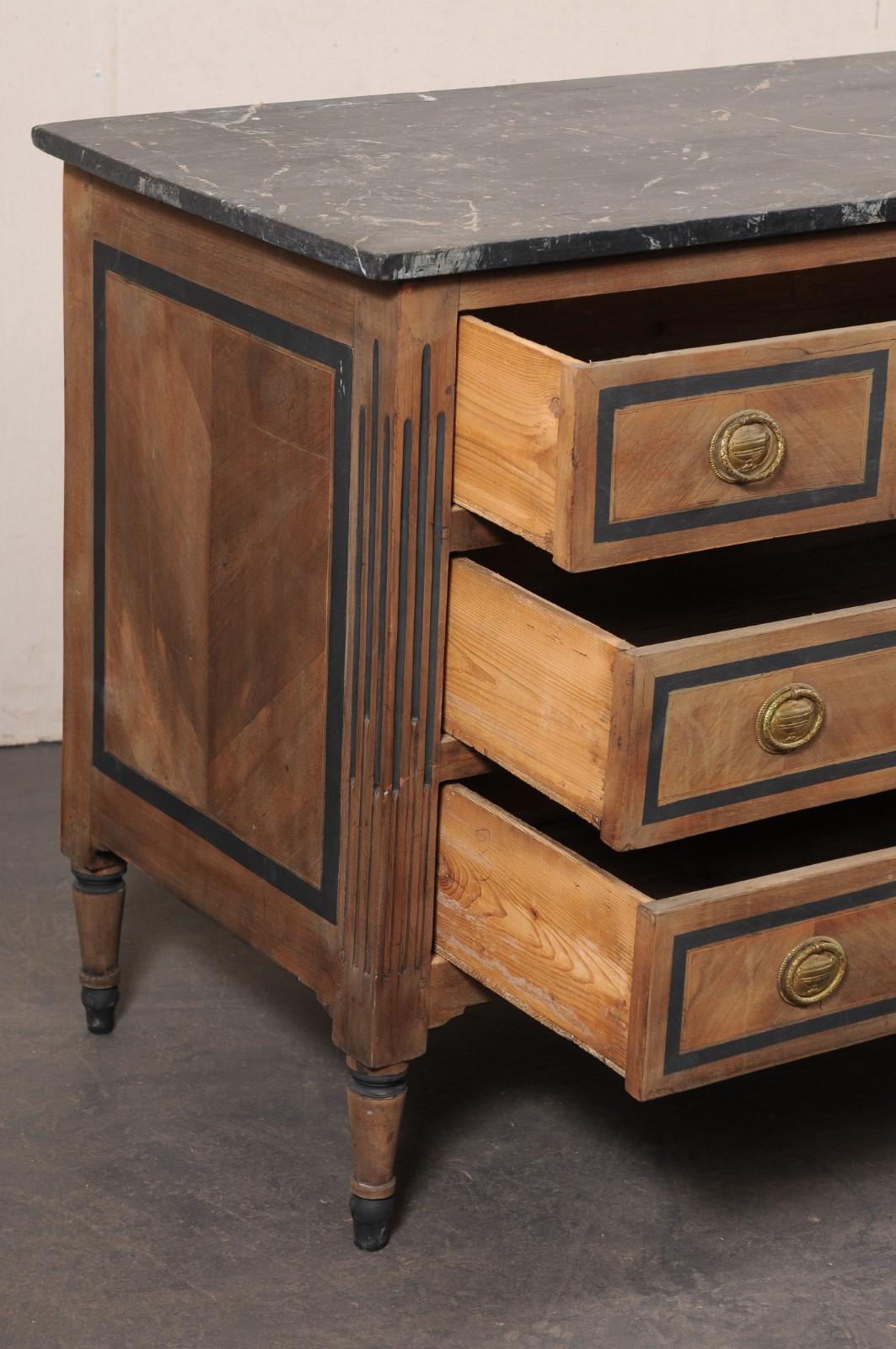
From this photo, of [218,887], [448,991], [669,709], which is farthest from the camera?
[218,887]

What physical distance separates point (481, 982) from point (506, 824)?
0.59 feet

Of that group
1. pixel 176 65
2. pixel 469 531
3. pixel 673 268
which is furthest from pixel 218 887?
pixel 176 65

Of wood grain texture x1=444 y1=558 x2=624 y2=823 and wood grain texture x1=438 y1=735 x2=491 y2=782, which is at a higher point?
wood grain texture x1=444 y1=558 x2=624 y2=823

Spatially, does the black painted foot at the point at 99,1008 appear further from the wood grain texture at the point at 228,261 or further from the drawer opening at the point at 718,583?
the wood grain texture at the point at 228,261

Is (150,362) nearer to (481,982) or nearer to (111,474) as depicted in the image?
(111,474)

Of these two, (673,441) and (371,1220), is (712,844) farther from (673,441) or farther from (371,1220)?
(673,441)

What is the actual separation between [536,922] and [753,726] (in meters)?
0.23

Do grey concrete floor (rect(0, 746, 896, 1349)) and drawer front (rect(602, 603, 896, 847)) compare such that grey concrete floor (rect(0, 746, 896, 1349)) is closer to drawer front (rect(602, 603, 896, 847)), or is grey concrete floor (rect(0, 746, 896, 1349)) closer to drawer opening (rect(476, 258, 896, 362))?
drawer front (rect(602, 603, 896, 847))

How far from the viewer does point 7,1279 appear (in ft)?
6.17

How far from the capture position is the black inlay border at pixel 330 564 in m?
1.73

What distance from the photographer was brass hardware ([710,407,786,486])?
165 centimetres

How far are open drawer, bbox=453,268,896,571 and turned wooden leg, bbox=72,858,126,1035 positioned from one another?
0.70 metres

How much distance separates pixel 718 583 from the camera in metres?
2.17

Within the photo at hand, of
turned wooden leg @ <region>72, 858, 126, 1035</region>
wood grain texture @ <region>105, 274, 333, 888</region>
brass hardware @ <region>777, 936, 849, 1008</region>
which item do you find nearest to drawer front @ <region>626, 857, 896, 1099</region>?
brass hardware @ <region>777, 936, 849, 1008</region>
